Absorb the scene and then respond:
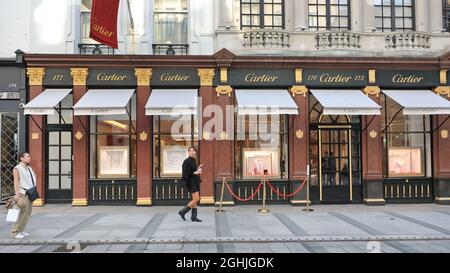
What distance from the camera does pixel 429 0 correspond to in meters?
16.2

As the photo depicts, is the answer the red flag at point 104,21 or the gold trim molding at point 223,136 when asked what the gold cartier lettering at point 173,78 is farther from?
the gold trim molding at point 223,136

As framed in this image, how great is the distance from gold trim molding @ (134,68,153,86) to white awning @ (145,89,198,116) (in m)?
0.44

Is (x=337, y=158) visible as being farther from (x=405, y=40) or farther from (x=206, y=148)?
(x=405, y=40)

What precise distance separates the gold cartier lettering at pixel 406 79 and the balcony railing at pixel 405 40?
1.11 m

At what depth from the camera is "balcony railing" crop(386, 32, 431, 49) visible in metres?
15.8

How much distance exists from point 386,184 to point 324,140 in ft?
8.60

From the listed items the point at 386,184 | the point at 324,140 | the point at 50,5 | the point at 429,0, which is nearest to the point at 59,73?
the point at 50,5

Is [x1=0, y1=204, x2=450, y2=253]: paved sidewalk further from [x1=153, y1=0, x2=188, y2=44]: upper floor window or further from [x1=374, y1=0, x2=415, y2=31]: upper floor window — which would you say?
[x1=374, y1=0, x2=415, y2=31]: upper floor window

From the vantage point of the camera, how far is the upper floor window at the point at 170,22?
52.2 feet

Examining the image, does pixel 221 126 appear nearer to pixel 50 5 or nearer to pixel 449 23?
A: pixel 50 5

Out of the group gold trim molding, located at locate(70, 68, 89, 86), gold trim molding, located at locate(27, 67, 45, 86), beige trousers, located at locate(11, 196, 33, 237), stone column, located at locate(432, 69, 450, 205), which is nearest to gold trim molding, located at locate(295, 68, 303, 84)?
stone column, located at locate(432, 69, 450, 205)
